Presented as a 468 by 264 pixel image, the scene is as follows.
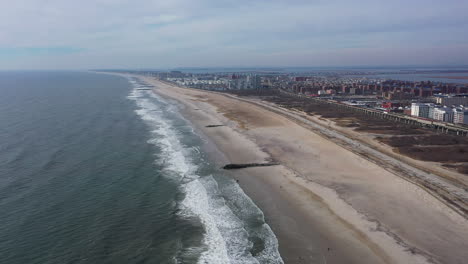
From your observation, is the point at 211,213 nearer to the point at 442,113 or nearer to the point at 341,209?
the point at 341,209

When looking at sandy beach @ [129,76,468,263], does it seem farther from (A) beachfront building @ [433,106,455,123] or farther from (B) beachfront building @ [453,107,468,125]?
(A) beachfront building @ [433,106,455,123]

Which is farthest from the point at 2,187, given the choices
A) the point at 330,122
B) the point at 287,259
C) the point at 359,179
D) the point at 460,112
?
the point at 460,112

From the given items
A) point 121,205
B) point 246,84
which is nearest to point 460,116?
point 121,205

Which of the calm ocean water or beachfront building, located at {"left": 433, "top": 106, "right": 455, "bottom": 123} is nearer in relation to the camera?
the calm ocean water

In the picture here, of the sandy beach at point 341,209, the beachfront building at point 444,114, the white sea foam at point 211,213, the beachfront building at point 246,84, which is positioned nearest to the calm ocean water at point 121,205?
the white sea foam at point 211,213

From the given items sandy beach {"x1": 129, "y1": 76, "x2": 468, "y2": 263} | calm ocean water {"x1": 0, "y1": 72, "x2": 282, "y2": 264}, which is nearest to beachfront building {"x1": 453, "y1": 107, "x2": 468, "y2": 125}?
sandy beach {"x1": 129, "y1": 76, "x2": 468, "y2": 263}

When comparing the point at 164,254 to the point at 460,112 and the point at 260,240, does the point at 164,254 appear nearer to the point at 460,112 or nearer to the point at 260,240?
the point at 260,240

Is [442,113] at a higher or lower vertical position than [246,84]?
lower
